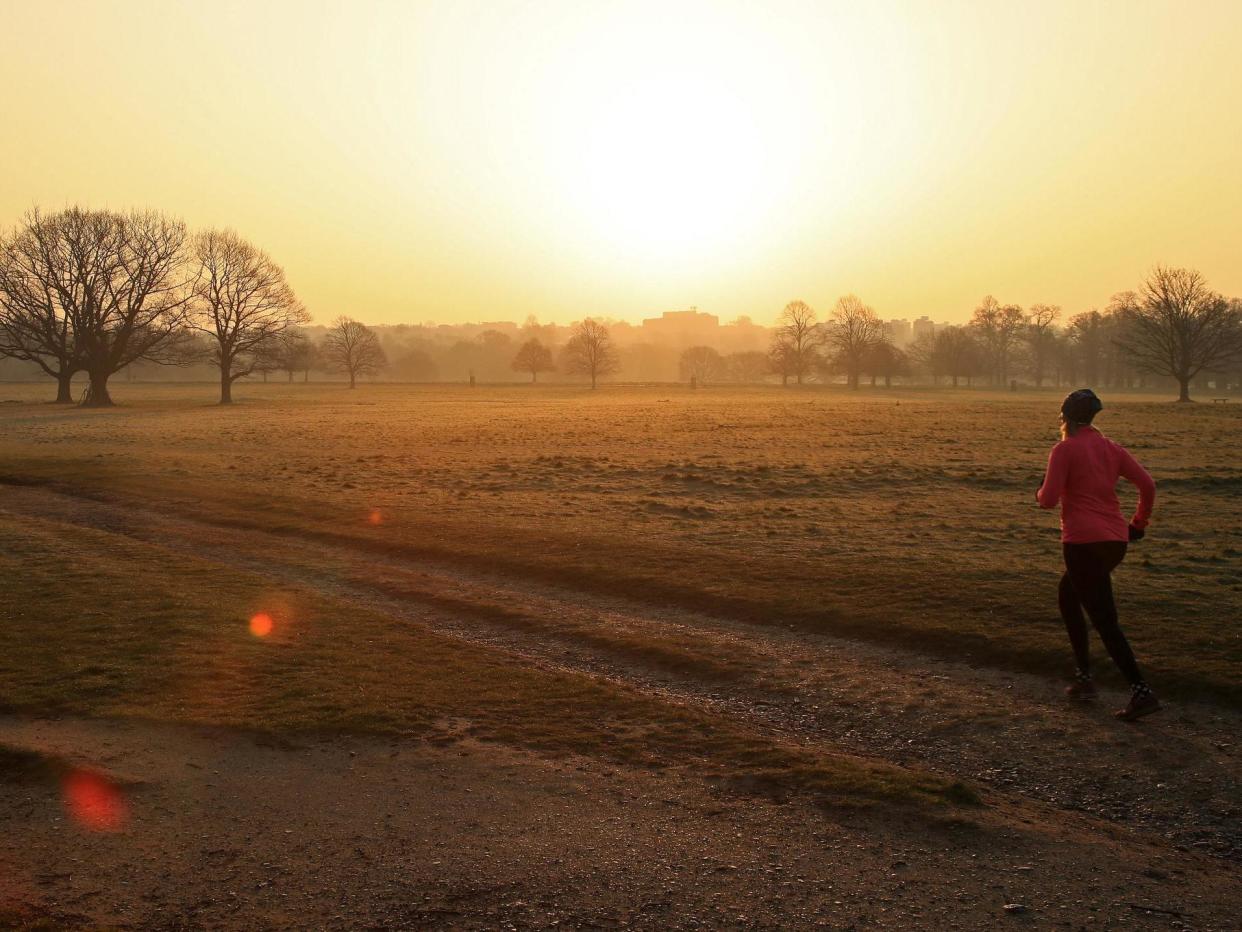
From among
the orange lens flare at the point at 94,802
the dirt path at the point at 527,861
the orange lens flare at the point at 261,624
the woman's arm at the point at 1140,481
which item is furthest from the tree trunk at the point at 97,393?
the woman's arm at the point at 1140,481

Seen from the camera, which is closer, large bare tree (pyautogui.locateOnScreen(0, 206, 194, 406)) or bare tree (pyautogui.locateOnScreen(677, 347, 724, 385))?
large bare tree (pyautogui.locateOnScreen(0, 206, 194, 406))

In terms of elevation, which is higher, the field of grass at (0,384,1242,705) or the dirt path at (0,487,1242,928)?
the field of grass at (0,384,1242,705)

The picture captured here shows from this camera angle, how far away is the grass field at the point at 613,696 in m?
5.79

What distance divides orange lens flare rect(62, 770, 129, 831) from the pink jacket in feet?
24.3

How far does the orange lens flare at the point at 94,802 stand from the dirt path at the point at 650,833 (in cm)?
11

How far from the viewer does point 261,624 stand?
457 inches

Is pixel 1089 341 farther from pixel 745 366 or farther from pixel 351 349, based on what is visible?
pixel 351 349

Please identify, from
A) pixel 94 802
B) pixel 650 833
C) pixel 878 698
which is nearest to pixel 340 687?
pixel 94 802

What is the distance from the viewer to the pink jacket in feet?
27.1

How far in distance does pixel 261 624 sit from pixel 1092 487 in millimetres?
9002

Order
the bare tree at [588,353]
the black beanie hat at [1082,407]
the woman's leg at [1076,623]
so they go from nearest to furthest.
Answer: the black beanie hat at [1082,407], the woman's leg at [1076,623], the bare tree at [588,353]

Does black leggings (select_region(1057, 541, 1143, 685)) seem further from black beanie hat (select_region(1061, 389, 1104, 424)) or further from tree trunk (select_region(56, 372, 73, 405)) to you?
tree trunk (select_region(56, 372, 73, 405))

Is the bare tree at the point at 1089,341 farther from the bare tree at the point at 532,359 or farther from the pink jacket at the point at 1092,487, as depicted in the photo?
the pink jacket at the point at 1092,487

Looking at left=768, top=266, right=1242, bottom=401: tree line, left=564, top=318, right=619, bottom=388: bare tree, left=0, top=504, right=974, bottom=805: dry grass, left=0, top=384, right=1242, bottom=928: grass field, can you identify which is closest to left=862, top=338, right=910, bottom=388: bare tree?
left=768, top=266, right=1242, bottom=401: tree line
